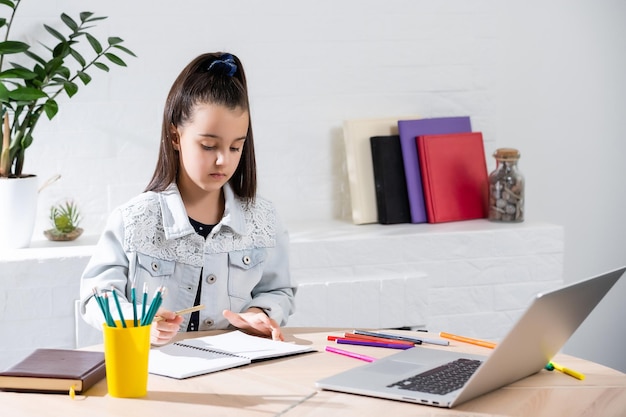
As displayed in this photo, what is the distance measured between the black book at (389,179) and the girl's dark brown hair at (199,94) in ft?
3.93

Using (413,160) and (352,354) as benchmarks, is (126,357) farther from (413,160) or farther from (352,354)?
(413,160)

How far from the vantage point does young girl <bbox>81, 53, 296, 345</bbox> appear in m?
1.97

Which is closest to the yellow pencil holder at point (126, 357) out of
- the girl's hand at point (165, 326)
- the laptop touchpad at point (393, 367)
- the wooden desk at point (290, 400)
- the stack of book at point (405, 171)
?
the wooden desk at point (290, 400)

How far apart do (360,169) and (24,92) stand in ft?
3.89

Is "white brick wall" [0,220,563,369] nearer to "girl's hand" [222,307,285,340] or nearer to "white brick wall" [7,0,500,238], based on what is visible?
"white brick wall" [7,0,500,238]

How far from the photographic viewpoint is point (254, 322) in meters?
1.84

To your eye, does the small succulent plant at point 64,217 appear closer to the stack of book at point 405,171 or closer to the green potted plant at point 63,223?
the green potted plant at point 63,223

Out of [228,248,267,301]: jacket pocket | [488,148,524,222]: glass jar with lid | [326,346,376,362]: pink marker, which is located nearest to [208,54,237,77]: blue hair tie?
[228,248,267,301]: jacket pocket

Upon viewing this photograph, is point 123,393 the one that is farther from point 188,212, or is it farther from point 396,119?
point 396,119

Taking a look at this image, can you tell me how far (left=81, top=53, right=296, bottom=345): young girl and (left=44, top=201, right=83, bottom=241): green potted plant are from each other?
1016 mm

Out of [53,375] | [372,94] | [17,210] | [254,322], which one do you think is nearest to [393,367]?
[254,322]

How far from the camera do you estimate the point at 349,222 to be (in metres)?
3.37

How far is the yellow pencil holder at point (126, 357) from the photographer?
55.6 inches

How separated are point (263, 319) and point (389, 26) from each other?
1837 mm
